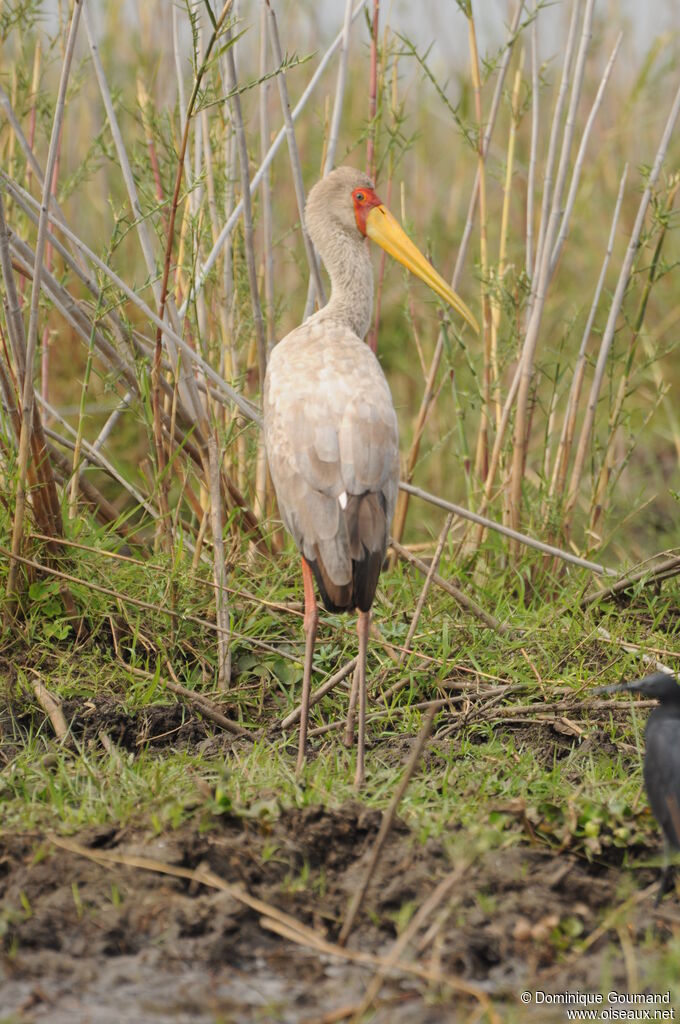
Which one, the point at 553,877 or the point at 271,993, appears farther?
the point at 553,877

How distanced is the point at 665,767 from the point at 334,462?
125cm

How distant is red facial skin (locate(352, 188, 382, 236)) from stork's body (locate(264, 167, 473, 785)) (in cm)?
44

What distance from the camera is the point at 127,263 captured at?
7.20 meters

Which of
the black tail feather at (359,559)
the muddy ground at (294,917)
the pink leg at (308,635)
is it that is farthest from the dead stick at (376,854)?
the pink leg at (308,635)

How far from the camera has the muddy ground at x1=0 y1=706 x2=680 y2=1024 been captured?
2379 millimetres

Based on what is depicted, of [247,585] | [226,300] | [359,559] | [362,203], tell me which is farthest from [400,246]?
[359,559]

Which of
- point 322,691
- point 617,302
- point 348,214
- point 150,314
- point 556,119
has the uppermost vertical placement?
point 556,119

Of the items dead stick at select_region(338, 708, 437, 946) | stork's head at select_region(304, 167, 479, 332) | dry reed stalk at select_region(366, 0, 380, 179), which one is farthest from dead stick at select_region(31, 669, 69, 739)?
dry reed stalk at select_region(366, 0, 380, 179)

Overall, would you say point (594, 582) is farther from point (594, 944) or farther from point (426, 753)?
point (594, 944)

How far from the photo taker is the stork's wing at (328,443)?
3479 mm

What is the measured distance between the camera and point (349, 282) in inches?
165

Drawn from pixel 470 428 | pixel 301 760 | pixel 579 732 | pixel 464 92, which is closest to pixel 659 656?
pixel 579 732

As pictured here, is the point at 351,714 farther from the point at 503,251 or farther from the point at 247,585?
the point at 503,251

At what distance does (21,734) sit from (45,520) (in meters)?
0.69
